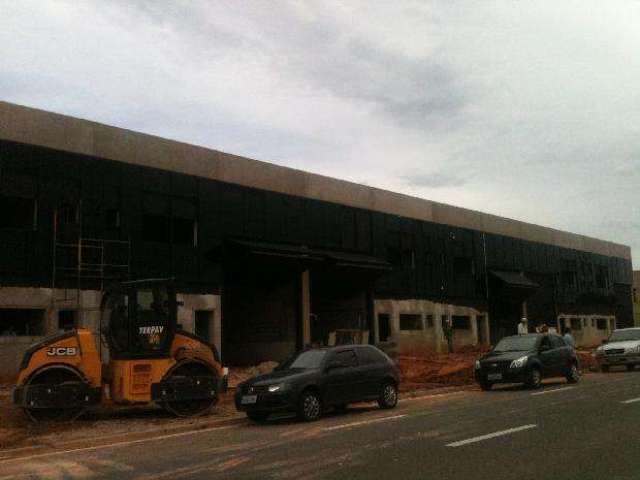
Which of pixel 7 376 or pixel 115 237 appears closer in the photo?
pixel 7 376

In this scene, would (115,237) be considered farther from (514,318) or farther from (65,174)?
(514,318)

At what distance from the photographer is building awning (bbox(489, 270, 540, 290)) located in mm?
44000

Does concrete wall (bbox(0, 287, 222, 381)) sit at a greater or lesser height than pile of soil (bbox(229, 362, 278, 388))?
greater

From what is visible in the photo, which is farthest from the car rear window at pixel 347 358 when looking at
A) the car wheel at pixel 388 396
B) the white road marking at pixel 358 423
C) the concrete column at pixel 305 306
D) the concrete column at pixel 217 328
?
the concrete column at pixel 305 306

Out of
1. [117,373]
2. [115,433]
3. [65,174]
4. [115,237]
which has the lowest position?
[115,433]

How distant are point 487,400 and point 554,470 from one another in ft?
31.2

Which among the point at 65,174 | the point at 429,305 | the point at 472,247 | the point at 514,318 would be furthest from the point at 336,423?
the point at 514,318

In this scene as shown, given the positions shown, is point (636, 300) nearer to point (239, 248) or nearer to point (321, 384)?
point (239, 248)

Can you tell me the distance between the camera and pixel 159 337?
1515 cm

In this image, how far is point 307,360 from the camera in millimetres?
15438

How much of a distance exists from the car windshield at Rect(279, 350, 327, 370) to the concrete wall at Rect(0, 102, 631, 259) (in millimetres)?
12016

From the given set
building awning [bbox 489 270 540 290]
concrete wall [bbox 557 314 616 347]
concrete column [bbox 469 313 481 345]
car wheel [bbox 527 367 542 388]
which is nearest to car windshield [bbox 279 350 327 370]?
car wheel [bbox 527 367 542 388]

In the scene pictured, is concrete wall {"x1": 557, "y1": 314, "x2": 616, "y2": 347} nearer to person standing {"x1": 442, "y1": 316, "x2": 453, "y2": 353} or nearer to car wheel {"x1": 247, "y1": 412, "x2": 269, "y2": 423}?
person standing {"x1": 442, "y1": 316, "x2": 453, "y2": 353}

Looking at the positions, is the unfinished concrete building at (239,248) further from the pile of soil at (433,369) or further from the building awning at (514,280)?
the pile of soil at (433,369)
